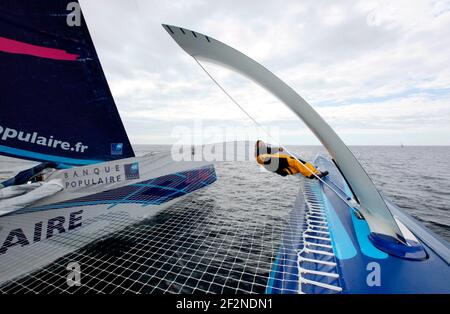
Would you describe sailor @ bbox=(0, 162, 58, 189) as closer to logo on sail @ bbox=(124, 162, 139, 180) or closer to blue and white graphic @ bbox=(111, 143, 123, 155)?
blue and white graphic @ bbox=(111, 143, 123, 155)

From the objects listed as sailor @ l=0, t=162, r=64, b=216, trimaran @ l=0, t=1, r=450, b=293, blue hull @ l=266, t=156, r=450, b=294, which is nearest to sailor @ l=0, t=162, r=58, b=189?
sailor @ l=0, t=162, r=64, b=216

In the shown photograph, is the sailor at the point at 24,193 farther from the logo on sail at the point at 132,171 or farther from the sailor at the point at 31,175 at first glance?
the logo on sail at the point at 132,171

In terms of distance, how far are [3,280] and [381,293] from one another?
3.44 meters

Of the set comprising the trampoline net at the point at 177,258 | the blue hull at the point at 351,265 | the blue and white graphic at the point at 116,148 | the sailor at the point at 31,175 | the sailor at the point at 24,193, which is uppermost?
the blue and white graphic at the point at 116,148

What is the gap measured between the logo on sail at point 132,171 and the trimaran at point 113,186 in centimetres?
2

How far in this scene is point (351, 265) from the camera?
1.71 meters

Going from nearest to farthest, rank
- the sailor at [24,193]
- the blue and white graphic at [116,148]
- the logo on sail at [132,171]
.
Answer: the sailor at [24,193] < the logo on sail at [132,171] < the blue and white graphic at [116,148]

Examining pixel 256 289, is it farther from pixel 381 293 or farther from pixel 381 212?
pixel 381 212

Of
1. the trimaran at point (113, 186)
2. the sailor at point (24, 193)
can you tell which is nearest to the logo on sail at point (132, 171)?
the trimaran at point (113, 186)

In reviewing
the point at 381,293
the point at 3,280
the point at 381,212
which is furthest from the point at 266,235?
the point at 3,280

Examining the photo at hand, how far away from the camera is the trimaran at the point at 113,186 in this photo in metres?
1.67

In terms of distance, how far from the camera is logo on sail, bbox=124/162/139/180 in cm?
325

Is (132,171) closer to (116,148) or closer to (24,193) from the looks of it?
(116,148)
